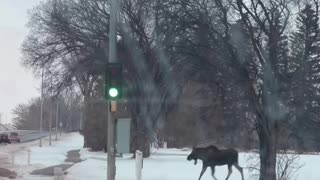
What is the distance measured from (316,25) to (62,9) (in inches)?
942

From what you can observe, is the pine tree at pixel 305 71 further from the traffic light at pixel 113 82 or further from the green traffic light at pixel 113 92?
the green traffic light at pixel 113 92

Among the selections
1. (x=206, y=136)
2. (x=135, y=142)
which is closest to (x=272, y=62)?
(x=135, y=142)

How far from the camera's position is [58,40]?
41531mm

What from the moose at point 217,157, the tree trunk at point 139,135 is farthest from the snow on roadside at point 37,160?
the moose at point 217,157

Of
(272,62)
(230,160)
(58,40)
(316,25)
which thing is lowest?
(230,160)

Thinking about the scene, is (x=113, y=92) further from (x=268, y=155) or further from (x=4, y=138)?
(x=4, y=138)

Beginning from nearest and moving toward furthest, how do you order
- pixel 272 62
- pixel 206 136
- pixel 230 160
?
pixel 272 62 < pixel 230 160 < pixel 206 136

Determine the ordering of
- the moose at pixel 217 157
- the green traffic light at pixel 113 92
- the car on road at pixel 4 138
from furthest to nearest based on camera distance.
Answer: the car on road at pixel 4 138 < the moose at pixel 217 157 < the green traffic light at pixel 113 92

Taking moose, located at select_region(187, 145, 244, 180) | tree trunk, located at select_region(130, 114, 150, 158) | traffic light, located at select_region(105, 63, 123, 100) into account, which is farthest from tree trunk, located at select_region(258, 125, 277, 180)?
tree trunk, located at select_region(130, 114, 150, 158)

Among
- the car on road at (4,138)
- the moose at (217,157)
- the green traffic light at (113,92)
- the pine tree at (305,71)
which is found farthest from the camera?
the car on road at (4,138)

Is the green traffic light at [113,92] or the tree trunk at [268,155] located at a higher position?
the green traffic light at [113,92]

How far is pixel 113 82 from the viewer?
53.4 feet

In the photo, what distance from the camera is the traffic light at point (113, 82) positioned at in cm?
1614

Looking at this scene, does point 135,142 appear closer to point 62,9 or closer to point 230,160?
point 62,9
